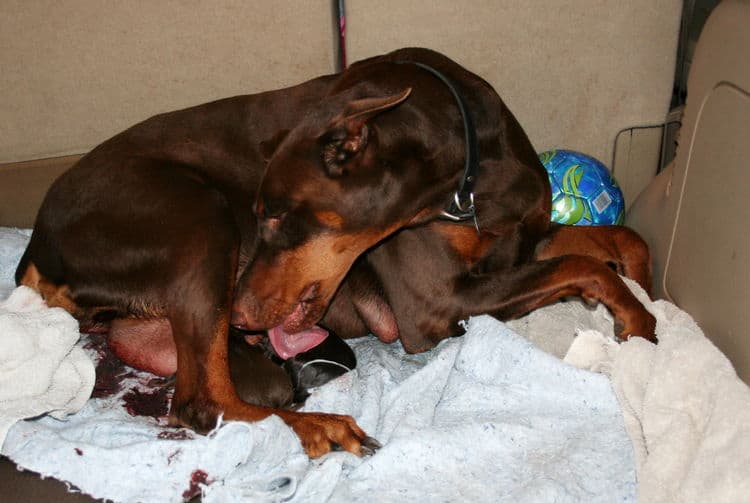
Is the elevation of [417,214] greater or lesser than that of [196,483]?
greater

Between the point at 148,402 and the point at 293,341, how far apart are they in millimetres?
557

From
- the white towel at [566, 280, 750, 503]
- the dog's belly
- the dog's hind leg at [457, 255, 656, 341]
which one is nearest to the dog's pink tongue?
the dog's belly

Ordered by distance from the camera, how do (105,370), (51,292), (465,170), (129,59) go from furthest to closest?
(129,59) → (105,370) → (51,292) → (465,170)

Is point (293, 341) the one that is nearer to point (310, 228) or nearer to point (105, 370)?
point (310, 228)

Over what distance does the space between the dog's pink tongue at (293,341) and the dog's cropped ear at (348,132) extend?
2.37 feet

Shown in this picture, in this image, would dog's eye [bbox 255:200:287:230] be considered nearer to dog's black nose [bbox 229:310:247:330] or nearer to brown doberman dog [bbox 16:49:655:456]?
brown doberman dog [bbox 16:49:655:456]

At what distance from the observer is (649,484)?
215 cm

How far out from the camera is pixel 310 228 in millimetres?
2545

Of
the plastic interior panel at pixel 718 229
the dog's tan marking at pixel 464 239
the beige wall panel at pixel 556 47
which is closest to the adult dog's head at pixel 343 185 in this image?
the dog's tan marking at pixel 464 239

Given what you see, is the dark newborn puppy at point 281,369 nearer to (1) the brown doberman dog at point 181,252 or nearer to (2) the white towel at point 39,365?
(1) the brown doberman dog at point 181,252

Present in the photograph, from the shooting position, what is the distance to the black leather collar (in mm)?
2562

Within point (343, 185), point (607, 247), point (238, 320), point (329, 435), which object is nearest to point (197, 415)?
point (238, 320)

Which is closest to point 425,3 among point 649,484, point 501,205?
point 501,205

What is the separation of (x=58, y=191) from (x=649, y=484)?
2.18 metres
